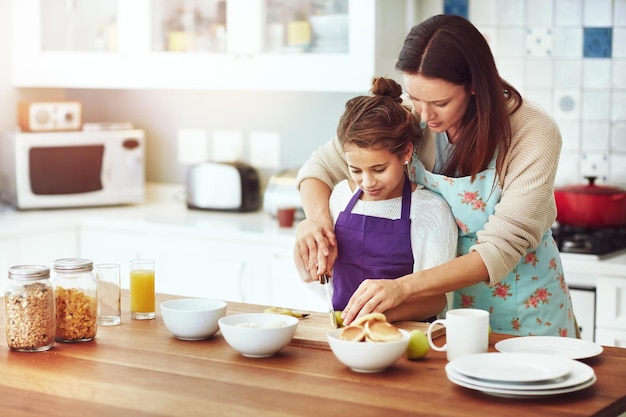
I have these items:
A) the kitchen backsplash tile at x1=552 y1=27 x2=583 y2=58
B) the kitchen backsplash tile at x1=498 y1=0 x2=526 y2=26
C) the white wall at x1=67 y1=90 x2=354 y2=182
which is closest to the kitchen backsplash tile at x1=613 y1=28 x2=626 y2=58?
the kitchen backsplash tile at x1=552 y1=27 x2=583 y2=58

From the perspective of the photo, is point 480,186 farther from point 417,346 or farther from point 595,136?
point 595,136

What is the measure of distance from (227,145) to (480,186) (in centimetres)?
237

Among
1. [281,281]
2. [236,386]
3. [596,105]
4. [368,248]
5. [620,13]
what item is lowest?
[281,281]

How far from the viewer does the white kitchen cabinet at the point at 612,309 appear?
3258 mm

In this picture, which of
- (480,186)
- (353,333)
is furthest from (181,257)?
(353,333)

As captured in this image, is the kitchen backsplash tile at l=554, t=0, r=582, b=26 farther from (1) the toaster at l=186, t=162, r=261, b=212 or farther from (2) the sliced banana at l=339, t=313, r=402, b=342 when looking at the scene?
(2) the sliced banana at l=339, t=313, r=402, b=342

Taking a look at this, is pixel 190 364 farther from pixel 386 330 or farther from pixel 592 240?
pixel 592 240

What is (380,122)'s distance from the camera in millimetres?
2357

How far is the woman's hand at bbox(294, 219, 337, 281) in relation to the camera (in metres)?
2.40

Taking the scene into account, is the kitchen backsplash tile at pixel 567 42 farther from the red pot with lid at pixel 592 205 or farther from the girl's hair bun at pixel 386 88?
the girl's hair bun at pixel 386 88

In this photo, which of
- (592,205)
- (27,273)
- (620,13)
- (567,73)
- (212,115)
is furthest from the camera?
(212,115)

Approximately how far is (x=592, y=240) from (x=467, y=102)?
50.0 inches

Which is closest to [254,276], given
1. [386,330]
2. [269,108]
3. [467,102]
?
[269,108]

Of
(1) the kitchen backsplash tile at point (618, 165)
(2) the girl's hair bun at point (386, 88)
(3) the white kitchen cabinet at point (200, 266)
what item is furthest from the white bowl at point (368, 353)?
(1) the kitchen backsplash tile at point (618, 165)
